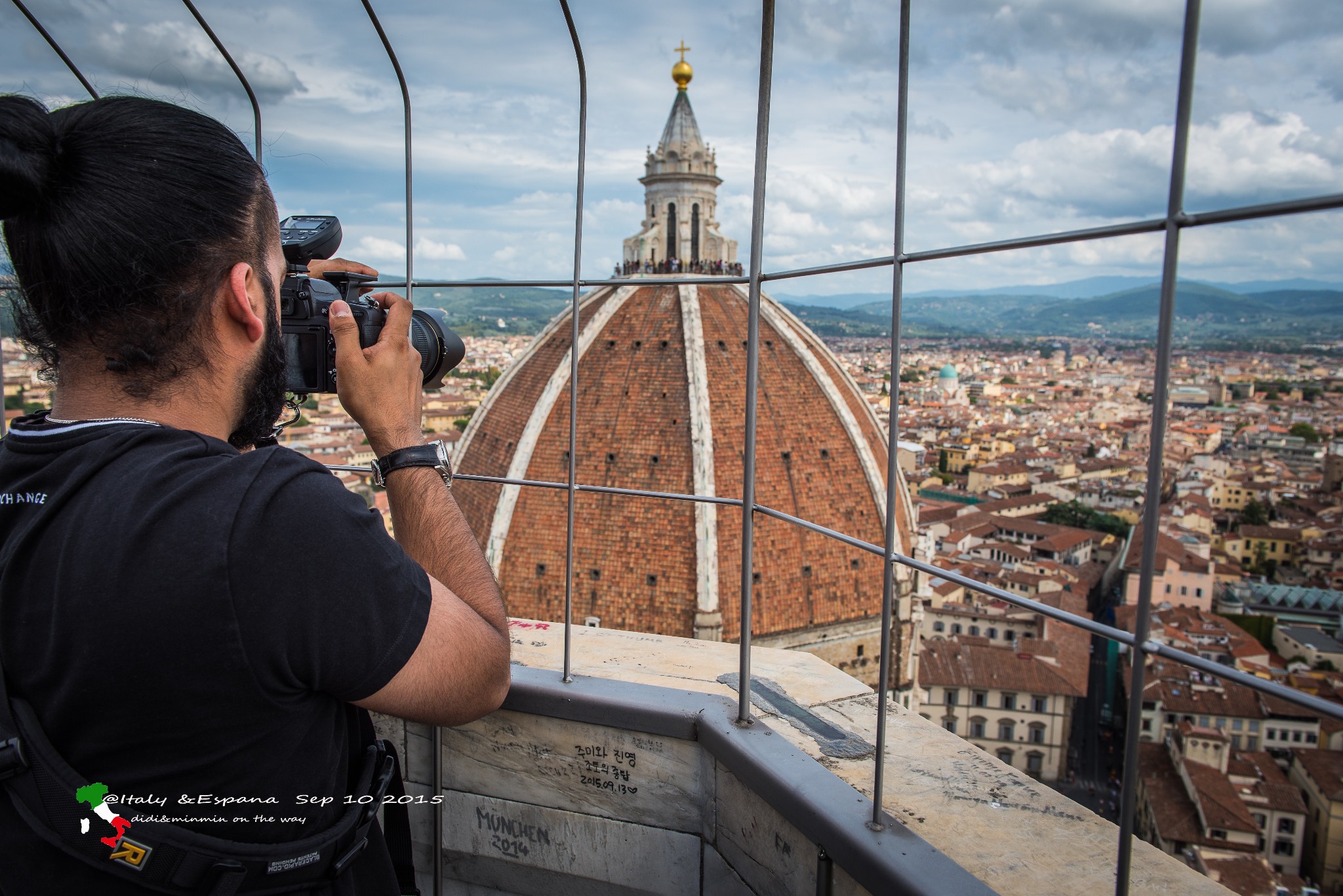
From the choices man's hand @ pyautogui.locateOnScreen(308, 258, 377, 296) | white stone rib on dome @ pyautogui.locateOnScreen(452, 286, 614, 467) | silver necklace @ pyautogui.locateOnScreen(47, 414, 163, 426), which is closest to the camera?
silver necklace @ pyautogui.locateOnScreen(47, 414, 163, 426)

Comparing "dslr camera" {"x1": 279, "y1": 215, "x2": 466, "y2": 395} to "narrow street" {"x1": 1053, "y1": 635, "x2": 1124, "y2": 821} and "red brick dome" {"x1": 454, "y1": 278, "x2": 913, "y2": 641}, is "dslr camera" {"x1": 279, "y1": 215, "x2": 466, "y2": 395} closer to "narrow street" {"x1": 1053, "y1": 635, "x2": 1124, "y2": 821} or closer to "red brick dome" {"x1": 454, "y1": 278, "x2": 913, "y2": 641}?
"red brick dome" {"x1": 454, "y1": 278, "x2": 913, "y2": 641}

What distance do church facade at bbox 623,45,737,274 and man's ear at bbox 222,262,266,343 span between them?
25.6 meters

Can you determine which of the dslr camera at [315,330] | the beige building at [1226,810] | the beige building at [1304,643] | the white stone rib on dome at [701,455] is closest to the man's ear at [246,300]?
the dslr camera at [315,330]

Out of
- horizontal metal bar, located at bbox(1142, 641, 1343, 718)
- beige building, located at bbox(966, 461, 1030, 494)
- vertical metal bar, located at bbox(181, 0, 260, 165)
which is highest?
vertical metal bar, located at bbox(181, 0, 260, 165)

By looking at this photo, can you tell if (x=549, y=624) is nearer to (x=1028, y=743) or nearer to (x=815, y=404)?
(x=815, y=404)

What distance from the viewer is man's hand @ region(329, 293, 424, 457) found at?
4.52ft

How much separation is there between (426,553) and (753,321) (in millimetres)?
1028

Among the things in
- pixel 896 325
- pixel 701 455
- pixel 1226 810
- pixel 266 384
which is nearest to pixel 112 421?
pixel 266 384

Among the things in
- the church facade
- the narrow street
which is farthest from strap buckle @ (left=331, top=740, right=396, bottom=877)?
the narrow street

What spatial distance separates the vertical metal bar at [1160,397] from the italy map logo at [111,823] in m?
1.16

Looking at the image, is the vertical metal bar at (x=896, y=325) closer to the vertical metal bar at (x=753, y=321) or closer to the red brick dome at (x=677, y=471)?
the vertical metal bar at (x=753, y=321)

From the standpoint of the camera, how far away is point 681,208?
26.8 metres

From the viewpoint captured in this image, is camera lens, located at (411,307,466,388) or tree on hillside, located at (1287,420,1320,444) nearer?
camera lens, located at (411,307,466,388)

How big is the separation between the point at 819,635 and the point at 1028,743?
11.4m
